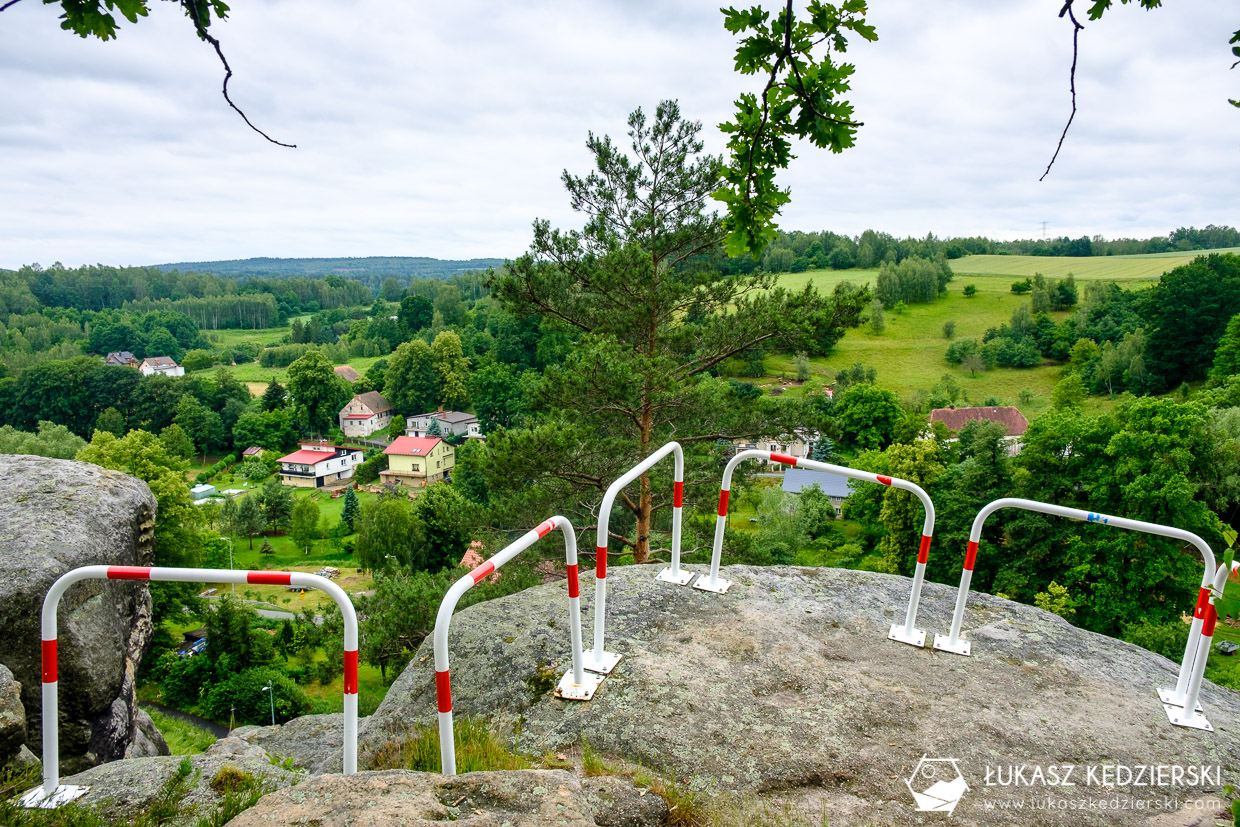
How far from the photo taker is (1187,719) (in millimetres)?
4570

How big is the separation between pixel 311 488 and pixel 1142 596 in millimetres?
62570

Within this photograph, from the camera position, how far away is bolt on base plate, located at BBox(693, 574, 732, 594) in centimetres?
613

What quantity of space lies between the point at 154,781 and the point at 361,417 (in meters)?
85.3

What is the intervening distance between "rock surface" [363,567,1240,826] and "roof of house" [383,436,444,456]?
2469 inches

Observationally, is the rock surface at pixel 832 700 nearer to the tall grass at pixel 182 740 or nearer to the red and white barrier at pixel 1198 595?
the red and white barrier at pixel 1198 595

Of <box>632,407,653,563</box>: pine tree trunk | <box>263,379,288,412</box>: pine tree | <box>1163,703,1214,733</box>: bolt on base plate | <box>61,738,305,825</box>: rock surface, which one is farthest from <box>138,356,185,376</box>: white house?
<box>1163,703,1214,733</box>: bolt on base plate

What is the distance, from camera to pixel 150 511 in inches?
334

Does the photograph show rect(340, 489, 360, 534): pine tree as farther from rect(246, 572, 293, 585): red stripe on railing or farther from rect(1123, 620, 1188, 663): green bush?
rect(246, 572, 293, 585): red stripe on railing

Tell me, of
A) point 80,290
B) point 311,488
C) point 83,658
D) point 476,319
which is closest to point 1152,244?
point 476,319

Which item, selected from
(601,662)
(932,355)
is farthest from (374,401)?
(601,662)

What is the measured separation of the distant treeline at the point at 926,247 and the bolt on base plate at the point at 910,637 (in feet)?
265

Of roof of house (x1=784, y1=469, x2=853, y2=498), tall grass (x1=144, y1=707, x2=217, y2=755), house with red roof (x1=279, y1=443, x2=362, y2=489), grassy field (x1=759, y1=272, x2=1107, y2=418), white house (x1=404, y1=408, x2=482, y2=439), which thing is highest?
grassy field (x1=759, y1=272, x2=1107, y2=418)

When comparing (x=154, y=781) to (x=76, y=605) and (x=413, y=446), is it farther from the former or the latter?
(x=413, y=446)

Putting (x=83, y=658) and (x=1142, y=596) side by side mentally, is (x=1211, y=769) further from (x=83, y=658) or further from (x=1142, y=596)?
(x=1142, y=596)
